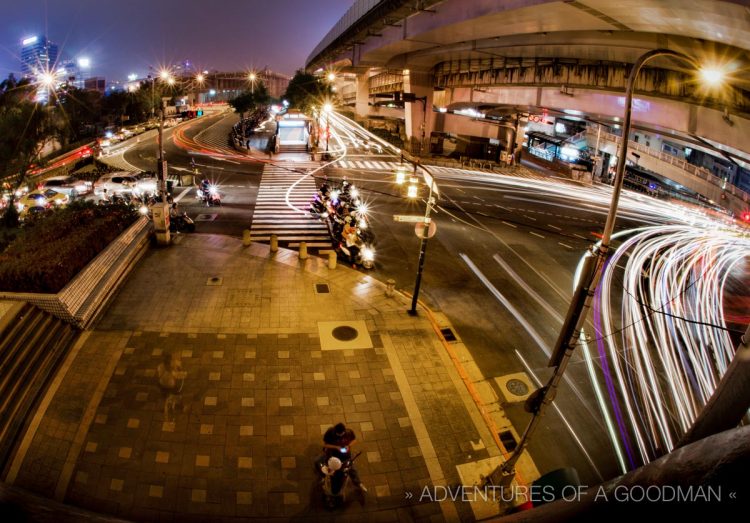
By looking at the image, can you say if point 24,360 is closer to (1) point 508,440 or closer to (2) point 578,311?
(1) point 508,440

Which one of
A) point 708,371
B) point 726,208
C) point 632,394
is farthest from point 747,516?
point 726,208

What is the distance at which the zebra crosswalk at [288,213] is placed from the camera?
19938 mm

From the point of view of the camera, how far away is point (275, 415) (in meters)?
8.83

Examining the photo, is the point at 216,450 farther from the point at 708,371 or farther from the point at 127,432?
the point at 708,371

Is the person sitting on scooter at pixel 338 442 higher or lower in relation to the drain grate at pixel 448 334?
higher

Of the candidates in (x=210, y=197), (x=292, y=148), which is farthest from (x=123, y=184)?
(x=292, y=148)

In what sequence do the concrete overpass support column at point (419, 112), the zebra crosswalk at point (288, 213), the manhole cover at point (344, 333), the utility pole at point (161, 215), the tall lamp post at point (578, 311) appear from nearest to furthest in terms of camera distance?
the tall lamp post at point (578, 311) < the manhole cover at point (344, 333) < the utility pole at point (161, 215) < the zebra crosswalk at point (288, 213) < the concrete overpass support column at point (419, 112)

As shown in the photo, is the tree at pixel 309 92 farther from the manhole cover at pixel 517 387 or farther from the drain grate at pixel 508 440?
the drain grate at pixel 508 440

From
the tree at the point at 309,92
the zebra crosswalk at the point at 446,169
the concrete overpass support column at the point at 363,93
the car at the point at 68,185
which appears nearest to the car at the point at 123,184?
the car at the point at 68,185

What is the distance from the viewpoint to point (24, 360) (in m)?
8.74

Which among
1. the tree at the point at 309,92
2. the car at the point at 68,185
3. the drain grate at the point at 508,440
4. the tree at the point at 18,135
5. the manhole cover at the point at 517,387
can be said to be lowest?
the drain grate at the point at 508,440

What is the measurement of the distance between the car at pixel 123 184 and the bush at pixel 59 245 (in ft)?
40.9

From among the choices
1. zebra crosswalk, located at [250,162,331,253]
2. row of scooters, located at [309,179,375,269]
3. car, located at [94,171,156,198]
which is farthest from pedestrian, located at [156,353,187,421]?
car, located at [94,171,156,198]

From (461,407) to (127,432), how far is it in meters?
6.91
